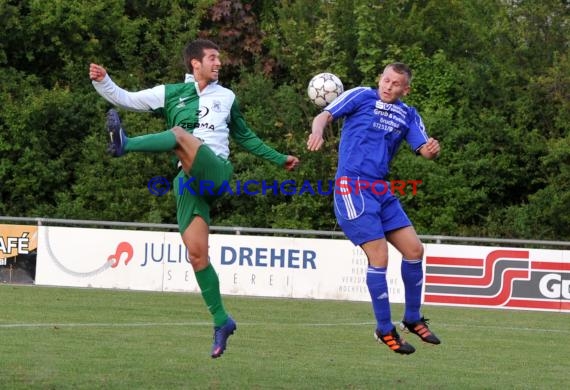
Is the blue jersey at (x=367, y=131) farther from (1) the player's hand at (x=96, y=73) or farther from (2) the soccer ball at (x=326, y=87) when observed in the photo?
(2) the soccer ball at (x=326, y=87)

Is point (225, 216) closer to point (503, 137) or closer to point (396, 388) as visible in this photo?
point (503, 137)

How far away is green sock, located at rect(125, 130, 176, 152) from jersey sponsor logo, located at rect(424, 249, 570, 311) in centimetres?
1379

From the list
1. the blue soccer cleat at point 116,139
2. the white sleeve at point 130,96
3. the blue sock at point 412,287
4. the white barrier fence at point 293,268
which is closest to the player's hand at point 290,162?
the white sleeve at point 130,96

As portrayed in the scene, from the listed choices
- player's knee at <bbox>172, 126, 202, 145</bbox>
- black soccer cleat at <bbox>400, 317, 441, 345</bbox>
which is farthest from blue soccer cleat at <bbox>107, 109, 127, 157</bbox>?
black soccer cleat at <bbox>400, 317, 441, 345</bbox>

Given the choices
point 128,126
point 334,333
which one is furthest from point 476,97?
point 334,333

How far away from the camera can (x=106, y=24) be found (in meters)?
31.8

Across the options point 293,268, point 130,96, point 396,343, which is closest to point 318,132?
point 130,96

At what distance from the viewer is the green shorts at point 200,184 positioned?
9.80 meters

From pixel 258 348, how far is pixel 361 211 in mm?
4229

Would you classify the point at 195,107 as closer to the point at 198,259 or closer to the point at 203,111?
the point at 203,111

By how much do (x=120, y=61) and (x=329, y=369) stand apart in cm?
2238

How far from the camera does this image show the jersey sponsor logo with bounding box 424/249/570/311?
22.4 m

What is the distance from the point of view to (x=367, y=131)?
404 inches

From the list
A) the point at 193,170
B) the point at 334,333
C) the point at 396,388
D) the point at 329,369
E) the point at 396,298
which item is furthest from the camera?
the point at 396,298
